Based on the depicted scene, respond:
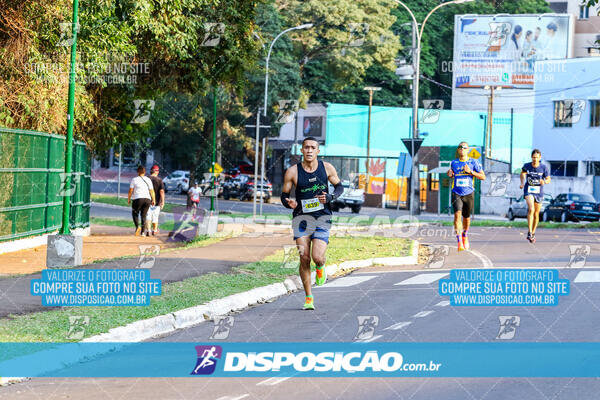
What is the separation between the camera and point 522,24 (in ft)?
235

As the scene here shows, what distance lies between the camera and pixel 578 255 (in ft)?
65.9

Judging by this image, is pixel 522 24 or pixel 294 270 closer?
pixel 294 270

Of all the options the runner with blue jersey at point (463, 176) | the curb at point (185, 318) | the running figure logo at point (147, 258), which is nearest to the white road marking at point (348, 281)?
the curb at point (185, 318)

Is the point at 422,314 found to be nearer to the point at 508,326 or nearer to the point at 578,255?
the point at 508,326

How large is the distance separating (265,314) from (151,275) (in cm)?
346

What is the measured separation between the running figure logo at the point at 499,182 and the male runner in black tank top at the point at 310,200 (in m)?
42.3

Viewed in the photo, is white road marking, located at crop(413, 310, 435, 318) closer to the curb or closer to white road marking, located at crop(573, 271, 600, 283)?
the curb

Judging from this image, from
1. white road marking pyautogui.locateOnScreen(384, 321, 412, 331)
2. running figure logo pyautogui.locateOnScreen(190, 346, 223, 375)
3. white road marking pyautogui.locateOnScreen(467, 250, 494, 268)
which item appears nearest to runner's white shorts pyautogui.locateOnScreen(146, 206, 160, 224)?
white road marking pyautogui.locateOnScreen(467, 250, 494, 268)

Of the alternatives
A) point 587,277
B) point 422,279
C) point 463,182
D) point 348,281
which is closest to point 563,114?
point 463,182

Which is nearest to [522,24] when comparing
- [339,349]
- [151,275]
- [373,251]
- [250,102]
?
[250,102]

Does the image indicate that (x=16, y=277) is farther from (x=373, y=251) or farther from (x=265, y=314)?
(x=373, y=251)

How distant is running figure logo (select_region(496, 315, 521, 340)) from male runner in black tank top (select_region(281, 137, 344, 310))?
2298 millimetres

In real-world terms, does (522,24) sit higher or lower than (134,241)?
higher

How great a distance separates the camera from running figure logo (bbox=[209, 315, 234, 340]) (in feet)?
33.8
